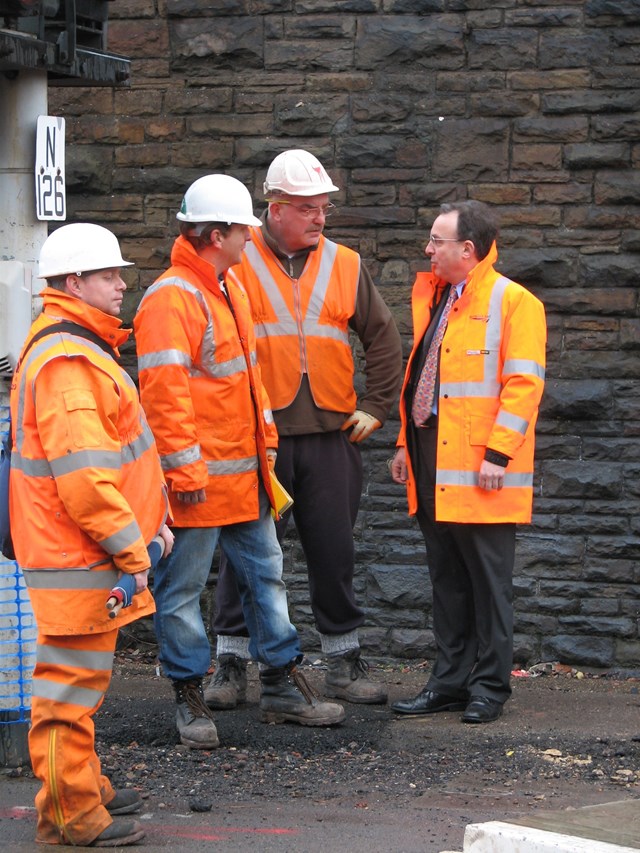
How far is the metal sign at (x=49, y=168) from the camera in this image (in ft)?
17.4

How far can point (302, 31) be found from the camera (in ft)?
24.4

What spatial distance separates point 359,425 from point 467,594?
918 millimetres

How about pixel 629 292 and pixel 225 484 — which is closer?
pixel 225 484

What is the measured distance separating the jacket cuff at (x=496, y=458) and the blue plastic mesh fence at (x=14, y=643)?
204 cm

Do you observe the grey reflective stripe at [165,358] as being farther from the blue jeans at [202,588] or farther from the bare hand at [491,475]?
the bare hand at [491,475]

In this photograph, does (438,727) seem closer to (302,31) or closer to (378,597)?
(378,597)

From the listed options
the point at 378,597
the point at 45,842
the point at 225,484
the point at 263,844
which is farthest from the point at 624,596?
the point at 45,842

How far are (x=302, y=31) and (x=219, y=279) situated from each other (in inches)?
87.5

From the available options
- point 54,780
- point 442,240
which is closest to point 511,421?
point 442,240

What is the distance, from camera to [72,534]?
14.4 feet

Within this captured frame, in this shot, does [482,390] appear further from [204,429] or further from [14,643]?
Answer: [14,643]

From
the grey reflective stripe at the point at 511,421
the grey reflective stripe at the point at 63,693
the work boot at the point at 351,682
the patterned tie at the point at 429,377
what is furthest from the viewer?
the work boot at the point at 351,682

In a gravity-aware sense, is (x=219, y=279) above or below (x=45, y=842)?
above

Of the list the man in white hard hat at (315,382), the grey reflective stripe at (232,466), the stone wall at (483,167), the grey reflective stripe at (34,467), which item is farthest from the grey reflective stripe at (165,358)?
the stone wall at (483,167)
